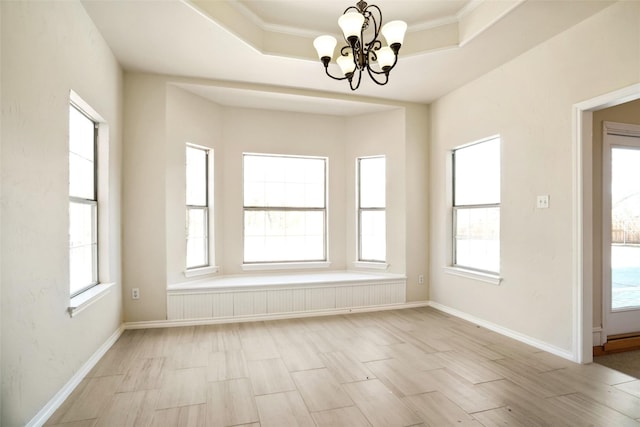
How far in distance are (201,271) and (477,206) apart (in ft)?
11.6

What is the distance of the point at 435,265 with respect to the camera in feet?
15.9

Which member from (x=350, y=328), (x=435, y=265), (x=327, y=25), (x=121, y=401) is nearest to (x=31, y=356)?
(x=121, y=401)

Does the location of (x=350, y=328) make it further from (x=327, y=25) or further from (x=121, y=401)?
(x=327, y=25)

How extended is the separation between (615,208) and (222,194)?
4.59 metres

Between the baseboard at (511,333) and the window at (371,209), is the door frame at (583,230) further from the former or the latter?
the window at (371,209)

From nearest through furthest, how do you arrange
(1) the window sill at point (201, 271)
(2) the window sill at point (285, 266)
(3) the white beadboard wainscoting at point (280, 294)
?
(3) the white beadboard wainscoting at point (280, 294) → (1) the window sill at point (201, 271) → (2) the window sill at point (285, 266)

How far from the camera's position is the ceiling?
110 inches

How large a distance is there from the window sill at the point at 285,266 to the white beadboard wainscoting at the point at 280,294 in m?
0.14

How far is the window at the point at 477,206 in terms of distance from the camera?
394 cm

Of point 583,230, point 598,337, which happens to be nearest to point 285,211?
point 583,230

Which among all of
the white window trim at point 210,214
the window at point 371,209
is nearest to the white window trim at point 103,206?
the white window trim at point 210,214

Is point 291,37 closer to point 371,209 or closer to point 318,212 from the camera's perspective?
point 318,212

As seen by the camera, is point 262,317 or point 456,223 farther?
point 456,223

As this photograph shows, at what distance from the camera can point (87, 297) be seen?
276 cm
